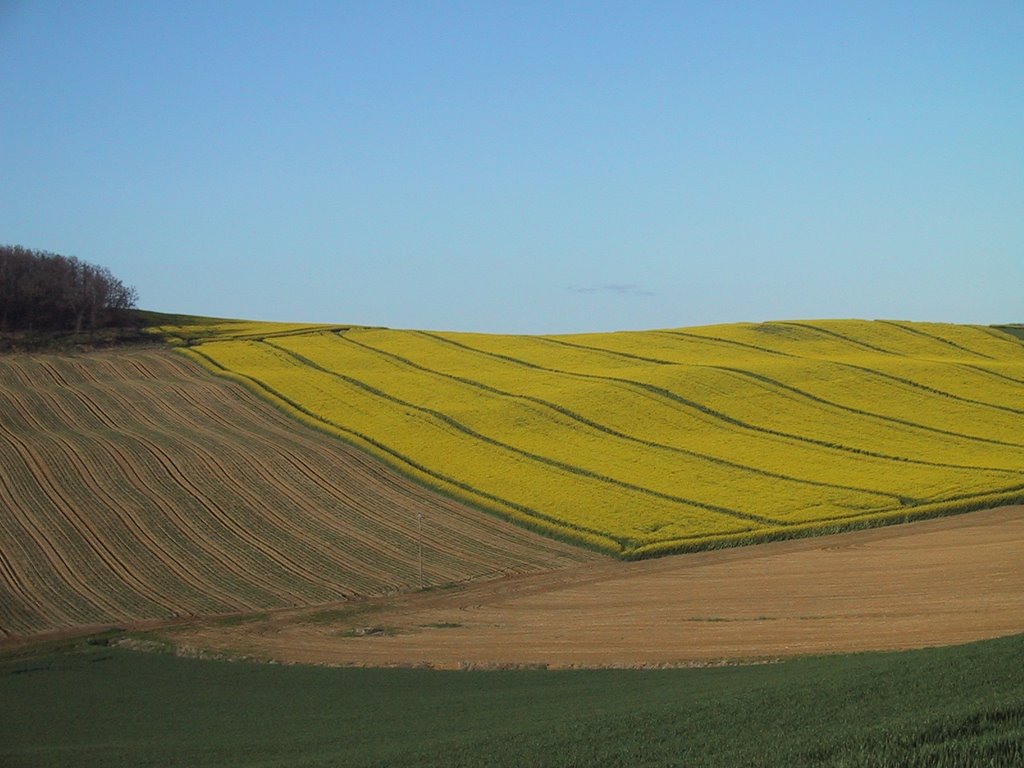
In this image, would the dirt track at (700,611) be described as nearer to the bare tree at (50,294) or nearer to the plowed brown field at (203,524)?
the plowed brown field at (203,524)

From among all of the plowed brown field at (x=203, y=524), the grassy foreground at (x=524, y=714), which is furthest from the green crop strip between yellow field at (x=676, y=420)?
the grassy foreground at (x=524, y=714)

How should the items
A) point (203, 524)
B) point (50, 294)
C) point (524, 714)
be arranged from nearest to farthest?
point (524, 714)
point (203, 524)
point (50, 294)

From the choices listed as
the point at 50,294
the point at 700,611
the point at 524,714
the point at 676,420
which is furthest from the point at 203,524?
the point at 50,294

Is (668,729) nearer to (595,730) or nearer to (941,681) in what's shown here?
(595,730)

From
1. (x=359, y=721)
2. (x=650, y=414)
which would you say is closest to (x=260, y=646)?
(x=359, y=721)

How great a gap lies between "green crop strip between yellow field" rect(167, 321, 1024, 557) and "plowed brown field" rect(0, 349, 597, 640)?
2801 mm

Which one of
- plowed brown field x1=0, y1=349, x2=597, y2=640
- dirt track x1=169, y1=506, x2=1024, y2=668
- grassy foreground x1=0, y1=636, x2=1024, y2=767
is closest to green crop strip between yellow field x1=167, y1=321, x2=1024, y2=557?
plowed brown field x1=0, y1=349, x2=597, y2=640

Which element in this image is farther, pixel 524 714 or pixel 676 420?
pixel 676 420

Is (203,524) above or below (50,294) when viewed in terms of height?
below

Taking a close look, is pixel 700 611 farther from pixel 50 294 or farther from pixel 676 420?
pixel 50 294

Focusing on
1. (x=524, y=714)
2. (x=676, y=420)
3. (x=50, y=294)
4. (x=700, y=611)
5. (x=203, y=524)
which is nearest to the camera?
(x=524, y=714)

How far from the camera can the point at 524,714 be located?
1834cm

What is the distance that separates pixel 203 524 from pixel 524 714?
24.8 metres

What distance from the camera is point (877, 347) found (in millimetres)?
80500
